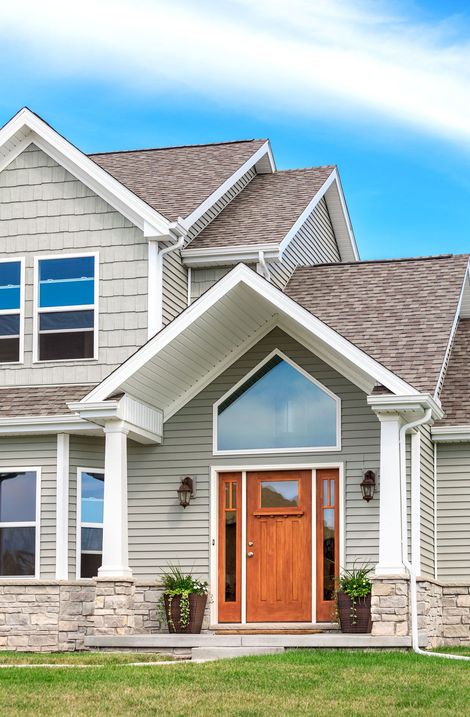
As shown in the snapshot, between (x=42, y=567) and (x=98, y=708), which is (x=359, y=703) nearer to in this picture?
(x=98, y=708)

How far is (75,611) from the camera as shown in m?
17.5

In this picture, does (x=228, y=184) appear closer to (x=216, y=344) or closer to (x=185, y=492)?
(x=216, y=344)

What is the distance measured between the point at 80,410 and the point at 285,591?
12.5ft

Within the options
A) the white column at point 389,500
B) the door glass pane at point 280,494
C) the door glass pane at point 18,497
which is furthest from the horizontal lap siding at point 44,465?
the white column at point 389,500

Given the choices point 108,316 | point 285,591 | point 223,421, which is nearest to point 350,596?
point 285,591

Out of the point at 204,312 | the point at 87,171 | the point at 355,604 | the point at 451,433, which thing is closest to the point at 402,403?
the point at 451,433

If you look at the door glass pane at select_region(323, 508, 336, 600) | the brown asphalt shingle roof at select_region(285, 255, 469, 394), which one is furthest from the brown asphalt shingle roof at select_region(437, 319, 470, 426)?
the door glass pane at select_region(323, 508, 336, 600)

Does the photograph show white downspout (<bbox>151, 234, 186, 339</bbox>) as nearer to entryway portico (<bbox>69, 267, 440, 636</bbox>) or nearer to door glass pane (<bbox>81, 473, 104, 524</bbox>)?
entryway portico (<bbox>69, 267, 440, 636</bbox>)

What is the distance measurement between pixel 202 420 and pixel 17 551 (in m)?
3.23

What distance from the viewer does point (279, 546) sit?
17438 mm

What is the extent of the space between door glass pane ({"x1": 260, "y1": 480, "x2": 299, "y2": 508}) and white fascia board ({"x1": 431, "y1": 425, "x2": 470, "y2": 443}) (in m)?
2.12

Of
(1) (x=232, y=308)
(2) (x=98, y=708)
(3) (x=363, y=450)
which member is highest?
(1) (x=232, y=308)

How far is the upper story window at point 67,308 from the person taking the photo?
18891 mm

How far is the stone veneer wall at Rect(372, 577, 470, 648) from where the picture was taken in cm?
1544
